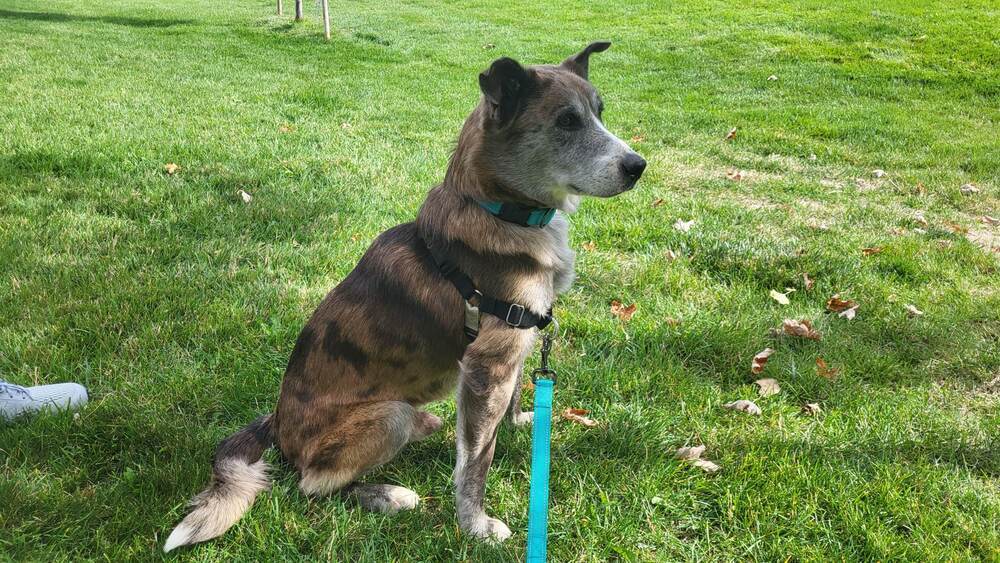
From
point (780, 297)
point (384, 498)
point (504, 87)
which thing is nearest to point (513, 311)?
point (504, 87)

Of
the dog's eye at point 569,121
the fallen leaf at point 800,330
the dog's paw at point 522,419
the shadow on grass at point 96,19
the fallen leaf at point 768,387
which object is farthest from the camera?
the shadow on grass at point 96,19

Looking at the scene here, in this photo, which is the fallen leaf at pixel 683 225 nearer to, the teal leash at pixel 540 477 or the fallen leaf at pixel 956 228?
the fallen leaf at pixel 956 228

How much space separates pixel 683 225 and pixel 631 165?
2846 millimetres

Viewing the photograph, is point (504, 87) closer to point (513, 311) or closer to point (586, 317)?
point (513, 311)

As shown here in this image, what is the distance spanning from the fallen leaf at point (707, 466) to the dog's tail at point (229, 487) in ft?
6.10

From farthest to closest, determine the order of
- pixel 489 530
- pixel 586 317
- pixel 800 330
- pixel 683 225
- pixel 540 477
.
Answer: pixel 683 225, pixel 586 317, pixel 800 330, pixel 489 530, pixel 540 477

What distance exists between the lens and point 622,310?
161 inches

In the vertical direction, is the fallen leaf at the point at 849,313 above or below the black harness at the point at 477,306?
below

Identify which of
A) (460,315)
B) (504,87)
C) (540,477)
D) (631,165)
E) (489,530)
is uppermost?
(504,87)

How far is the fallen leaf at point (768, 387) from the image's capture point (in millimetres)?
3334

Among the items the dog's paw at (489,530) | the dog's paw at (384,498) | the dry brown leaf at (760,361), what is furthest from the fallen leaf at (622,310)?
the dog's paw at (384,498)

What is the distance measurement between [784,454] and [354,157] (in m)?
5.15

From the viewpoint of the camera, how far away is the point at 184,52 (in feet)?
42.0

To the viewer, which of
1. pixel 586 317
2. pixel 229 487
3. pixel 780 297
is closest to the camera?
pixel 229 487
